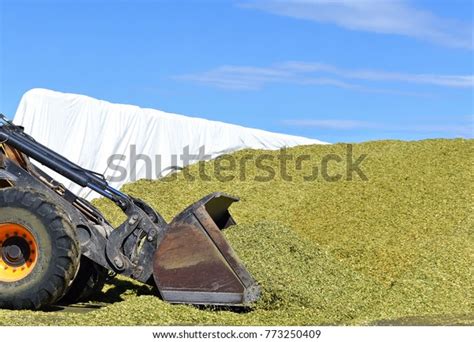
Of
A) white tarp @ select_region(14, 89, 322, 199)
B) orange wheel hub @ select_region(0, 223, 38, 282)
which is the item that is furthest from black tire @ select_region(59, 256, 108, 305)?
white tarp @ select_region(14, 89, 322, 199)

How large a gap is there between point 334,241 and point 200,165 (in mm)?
4617

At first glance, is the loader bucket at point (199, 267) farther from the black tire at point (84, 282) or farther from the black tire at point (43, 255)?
the black tire at point (84, 282)

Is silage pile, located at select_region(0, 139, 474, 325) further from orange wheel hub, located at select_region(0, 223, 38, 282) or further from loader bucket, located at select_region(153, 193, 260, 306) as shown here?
orange wheel hub, located at select_region(0, 223, 38, 282)

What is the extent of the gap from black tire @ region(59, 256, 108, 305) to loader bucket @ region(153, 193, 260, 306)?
932 mm

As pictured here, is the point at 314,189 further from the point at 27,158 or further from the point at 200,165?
the point at 27,158

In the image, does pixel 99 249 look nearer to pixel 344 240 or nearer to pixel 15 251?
pixel 15 251

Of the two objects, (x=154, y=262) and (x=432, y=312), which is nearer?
(x=154, y=262)

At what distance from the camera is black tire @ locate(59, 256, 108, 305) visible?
716cm

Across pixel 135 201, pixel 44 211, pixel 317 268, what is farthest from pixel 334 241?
pixel 44 211

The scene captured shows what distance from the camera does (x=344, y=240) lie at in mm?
9656

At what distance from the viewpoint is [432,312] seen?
6.98 meters

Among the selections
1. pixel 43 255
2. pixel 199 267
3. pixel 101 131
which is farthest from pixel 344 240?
pixel 101 131

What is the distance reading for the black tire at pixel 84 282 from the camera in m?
7.16

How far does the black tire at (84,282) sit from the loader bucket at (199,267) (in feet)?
3.06
